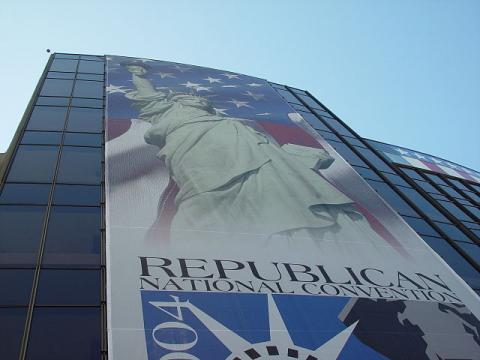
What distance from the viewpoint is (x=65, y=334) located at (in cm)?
830

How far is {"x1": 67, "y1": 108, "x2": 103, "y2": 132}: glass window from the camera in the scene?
15086mm

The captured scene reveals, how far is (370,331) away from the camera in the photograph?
9.52 meters

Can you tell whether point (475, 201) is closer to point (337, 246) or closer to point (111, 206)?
point (337, 246)

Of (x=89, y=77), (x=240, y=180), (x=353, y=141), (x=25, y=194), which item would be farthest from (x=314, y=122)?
(x=25, y=194)

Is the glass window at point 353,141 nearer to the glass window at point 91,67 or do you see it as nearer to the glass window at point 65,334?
the glass window at point 91,67

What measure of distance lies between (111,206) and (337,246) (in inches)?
190

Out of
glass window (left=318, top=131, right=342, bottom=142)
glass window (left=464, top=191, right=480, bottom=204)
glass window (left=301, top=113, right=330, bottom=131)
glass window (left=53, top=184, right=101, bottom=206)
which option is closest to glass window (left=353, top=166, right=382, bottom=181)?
glass window (left=318, top=131, right=342, bottom=142)

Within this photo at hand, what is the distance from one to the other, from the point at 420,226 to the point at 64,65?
1436cm

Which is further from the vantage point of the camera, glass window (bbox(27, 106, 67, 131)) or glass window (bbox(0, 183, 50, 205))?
glass window (bbox(27, 106, 67, 131))

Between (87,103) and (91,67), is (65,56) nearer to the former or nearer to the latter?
(91,67)

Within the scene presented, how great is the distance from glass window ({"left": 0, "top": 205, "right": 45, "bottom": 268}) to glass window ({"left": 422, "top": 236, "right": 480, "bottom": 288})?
8979 millimetres

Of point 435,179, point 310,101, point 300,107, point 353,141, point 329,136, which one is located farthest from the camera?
point 310,101

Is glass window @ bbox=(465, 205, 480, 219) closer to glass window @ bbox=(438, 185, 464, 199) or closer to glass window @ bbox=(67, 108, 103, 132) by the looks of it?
glass window @ bbox=(438, 185, 464, 199)

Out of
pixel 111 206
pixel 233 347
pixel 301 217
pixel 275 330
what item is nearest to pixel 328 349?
pixel 275 330
